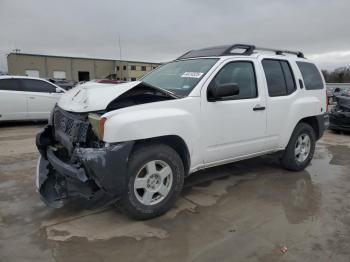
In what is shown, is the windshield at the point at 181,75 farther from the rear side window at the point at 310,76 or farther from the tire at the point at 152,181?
the rear side window at the point at 310,76

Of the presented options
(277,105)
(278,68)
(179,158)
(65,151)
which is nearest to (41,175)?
(65,151)

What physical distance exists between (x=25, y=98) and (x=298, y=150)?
7935 mm

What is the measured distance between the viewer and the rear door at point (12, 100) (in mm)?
10102

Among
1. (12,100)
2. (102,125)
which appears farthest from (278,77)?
(12,100)

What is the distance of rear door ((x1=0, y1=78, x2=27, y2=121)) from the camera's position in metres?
10.1

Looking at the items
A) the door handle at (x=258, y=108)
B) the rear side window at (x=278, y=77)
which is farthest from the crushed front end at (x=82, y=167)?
the rear side window at (x=278, y=77)

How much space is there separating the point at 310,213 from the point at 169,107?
2003 mm

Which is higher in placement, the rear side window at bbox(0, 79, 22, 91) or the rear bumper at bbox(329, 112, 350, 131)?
the rear side window at bbox(0, 79, 22, 91)

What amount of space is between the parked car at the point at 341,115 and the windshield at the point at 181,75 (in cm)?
632

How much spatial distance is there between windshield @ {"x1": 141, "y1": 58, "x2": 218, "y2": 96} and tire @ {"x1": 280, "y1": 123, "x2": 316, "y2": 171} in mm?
1960

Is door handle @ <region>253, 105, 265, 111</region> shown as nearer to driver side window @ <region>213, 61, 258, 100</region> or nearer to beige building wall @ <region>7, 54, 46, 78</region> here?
driver side window @ <region>213, 61, 258, 100</region>

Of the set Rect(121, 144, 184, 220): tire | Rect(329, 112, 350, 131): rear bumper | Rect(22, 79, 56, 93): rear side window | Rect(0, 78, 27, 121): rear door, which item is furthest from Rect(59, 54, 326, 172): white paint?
Rect(22, 79, 56, 93): rear side window

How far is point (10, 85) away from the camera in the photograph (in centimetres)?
1031

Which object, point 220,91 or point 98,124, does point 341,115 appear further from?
point 98,124
